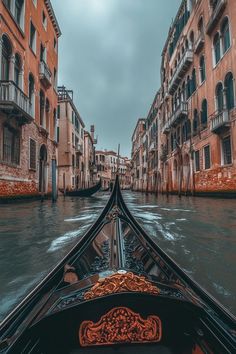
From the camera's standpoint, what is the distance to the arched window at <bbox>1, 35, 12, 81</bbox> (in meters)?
7.80

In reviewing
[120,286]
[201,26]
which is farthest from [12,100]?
[201,26]

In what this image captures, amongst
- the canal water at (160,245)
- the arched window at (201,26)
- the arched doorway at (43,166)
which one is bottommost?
the canal water at (160,245)

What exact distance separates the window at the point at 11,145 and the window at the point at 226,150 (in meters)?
8.77

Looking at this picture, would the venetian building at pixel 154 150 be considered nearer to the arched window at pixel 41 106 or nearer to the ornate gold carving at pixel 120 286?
the arched window at pixel 41 106

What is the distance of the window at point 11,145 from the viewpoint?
7.76 metres

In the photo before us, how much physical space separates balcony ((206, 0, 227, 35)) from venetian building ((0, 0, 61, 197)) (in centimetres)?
815

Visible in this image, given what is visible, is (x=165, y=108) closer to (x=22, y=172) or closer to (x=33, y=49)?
(x=33, y=49)

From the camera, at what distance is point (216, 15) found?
995 cm

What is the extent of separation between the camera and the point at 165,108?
20.5 meters

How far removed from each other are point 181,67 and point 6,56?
35.2 feet

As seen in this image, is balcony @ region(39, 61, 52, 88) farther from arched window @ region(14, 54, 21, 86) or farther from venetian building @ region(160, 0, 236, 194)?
venetian building @ region(160, 0, 236, 194)

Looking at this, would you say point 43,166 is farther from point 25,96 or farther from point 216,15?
point 216,15

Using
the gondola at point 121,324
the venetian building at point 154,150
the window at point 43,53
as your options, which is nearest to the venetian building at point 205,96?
the venetian building at point 154,150

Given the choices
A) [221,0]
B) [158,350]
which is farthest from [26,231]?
[221,0]
